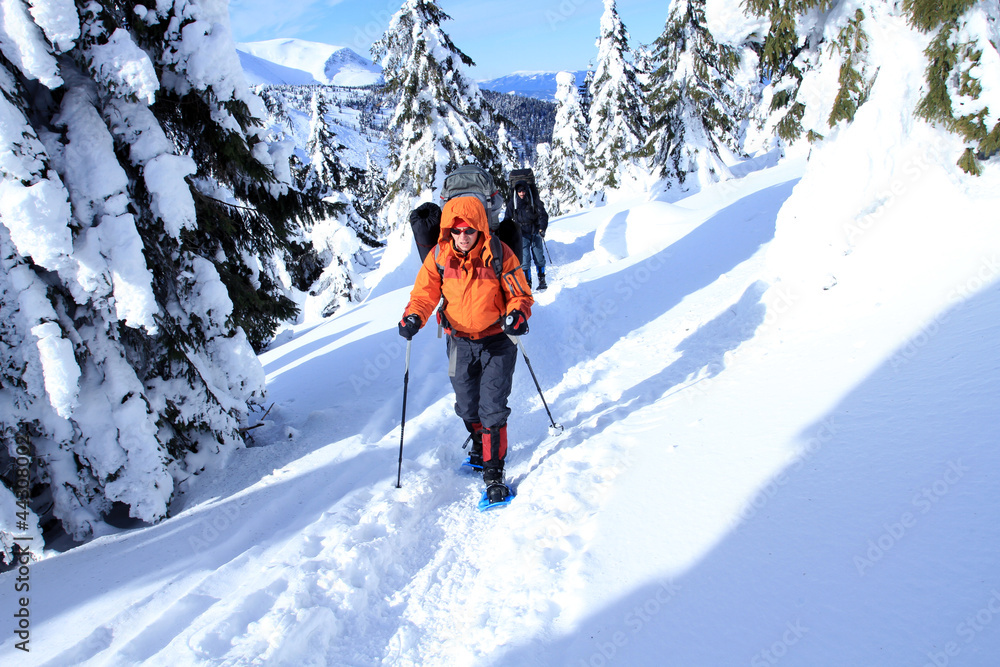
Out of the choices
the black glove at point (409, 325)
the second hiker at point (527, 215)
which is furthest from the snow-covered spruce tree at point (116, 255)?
the second hiker at point (527, 215)

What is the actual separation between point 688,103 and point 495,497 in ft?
72.5

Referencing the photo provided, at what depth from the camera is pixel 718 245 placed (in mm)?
10008

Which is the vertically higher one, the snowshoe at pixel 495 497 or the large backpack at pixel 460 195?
the large backpack at pixel 460 195

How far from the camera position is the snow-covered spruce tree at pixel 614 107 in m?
26.2

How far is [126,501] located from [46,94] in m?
3.39

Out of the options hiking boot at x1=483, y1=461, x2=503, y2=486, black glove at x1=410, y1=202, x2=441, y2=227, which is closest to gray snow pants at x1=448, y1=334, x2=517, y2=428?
hiking boot at x1=483, y1=461, x2=503, y2=486

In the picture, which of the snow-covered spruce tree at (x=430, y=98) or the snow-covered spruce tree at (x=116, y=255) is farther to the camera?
the snow-covered spruce tree at (x=430, y=98)

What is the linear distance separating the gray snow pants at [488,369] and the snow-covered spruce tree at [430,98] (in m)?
13.4

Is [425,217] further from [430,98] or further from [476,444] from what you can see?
[430,98]

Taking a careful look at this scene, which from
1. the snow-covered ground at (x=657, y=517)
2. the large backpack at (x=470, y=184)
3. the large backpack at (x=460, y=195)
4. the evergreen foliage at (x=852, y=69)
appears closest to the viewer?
the snow-covered ground at (x=657, y=517)

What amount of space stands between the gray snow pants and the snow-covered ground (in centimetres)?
69

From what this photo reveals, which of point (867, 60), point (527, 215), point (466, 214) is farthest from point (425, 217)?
point (867, 60)

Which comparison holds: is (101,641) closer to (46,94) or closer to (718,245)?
(46,94)

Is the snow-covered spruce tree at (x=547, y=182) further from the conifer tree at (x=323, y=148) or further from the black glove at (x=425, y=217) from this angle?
the black glove at (x=425, y=217)
